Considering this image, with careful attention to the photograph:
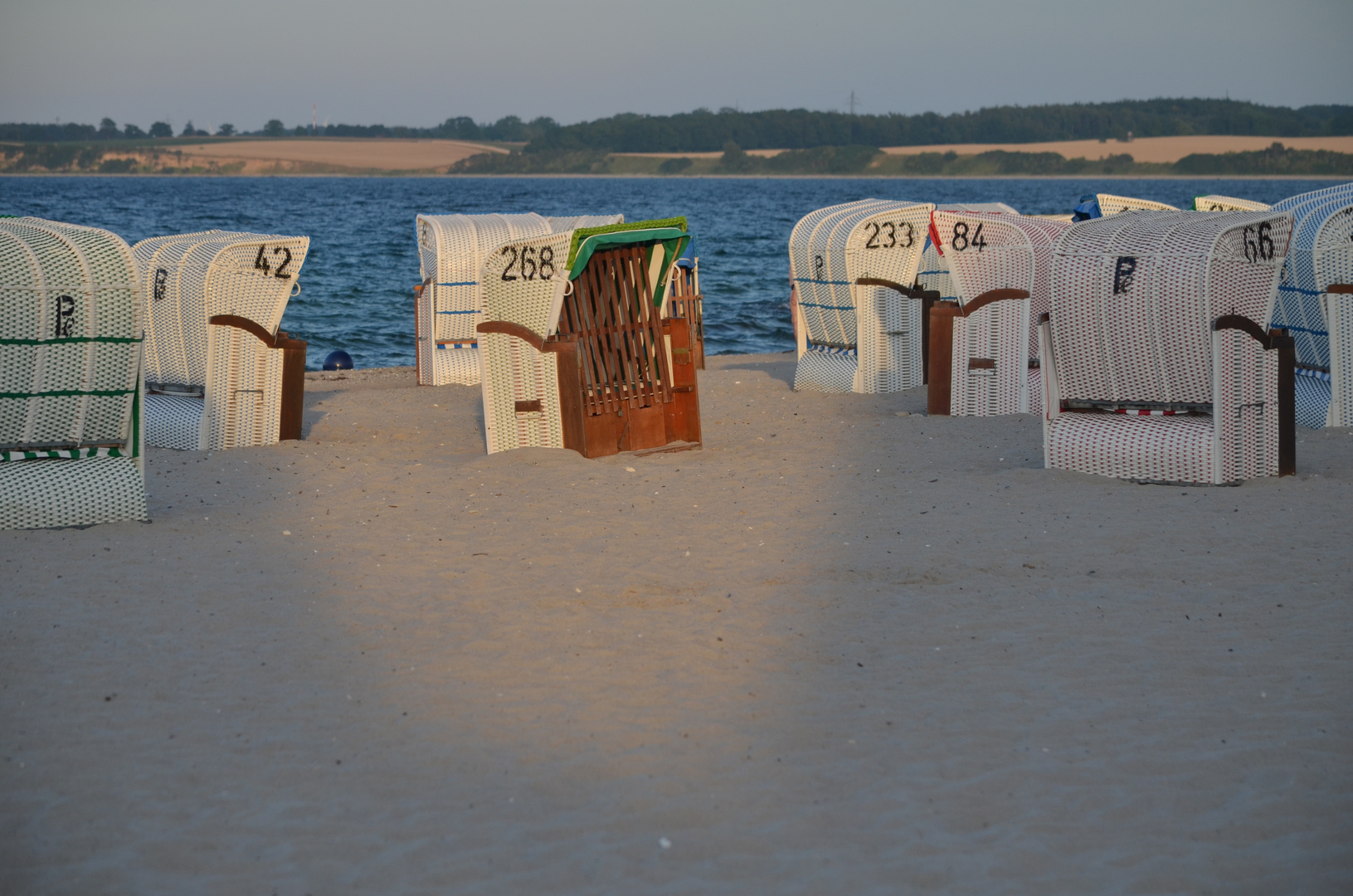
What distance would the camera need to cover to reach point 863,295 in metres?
12.8

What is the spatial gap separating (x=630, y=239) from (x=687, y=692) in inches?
203

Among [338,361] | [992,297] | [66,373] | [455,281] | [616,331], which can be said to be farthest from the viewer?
[338,361]

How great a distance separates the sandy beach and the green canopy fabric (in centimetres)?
183

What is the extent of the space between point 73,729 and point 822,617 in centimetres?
292

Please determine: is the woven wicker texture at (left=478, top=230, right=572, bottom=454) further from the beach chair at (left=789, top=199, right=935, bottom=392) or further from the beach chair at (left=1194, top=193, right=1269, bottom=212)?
the beach chair at (left=1194, top=193, right=1269, bottom=212)

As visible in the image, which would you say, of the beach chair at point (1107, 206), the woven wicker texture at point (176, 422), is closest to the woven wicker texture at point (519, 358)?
the woven wicker texture at point (176, 422)

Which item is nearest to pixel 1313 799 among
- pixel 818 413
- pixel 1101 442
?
pixel 1101 442

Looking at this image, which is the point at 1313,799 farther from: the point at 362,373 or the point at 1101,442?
the point at 362,373

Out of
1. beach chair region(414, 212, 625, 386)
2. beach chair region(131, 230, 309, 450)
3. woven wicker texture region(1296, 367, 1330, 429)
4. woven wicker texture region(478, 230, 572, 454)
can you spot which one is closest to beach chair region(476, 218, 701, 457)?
woven wicker texture region(478, 230, 572, 454)

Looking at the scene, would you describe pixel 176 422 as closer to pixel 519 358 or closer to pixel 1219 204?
pixel 519 358

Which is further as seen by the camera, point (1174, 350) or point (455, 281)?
point (455, 281)

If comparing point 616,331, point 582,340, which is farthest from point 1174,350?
point 582,340

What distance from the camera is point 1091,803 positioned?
372cm

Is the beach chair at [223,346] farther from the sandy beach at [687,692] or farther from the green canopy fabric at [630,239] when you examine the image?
the green canopy fabric at [630,239]
